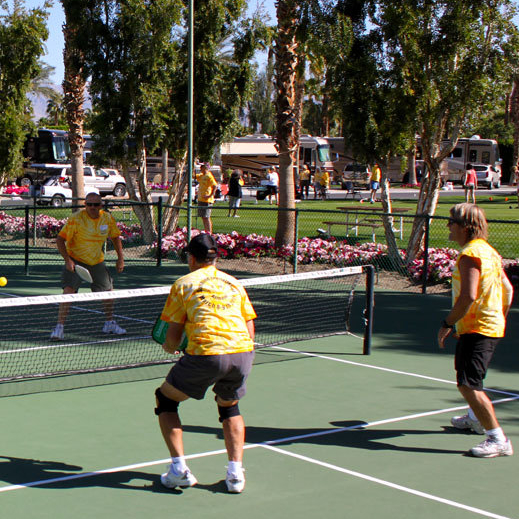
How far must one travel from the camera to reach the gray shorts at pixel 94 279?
10.5m

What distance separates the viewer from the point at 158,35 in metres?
20.5

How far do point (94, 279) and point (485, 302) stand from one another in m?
5.68

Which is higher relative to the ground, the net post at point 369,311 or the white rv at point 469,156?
the white rv at point 469,156

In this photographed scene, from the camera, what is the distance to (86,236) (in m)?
10.5

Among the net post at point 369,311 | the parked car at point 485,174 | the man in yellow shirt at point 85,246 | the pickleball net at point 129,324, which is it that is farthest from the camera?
the parked car at point 485,174

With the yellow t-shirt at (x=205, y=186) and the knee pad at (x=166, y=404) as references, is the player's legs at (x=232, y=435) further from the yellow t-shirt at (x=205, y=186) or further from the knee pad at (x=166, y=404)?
the yellow t-shirt at (x=205, y=186)

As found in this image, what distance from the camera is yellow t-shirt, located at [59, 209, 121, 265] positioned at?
10453 millimetres

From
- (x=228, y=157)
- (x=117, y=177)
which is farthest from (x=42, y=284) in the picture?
(x=228, y=157)

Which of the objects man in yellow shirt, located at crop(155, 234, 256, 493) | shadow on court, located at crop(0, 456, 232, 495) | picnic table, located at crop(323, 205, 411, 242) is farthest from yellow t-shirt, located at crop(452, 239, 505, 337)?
picnic table, located at crop(323, 205, 411, 242)

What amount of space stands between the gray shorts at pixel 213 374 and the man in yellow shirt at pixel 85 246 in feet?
17.3

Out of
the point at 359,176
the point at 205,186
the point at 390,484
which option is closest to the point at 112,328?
the point at 390,484

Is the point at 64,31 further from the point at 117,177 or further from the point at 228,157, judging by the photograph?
the point at 228,157

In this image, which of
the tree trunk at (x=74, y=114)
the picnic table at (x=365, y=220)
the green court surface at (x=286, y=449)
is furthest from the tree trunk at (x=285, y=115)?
the green court surface at (x=286, y=449)

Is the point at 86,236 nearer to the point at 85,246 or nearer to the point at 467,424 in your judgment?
the point at 85,246
